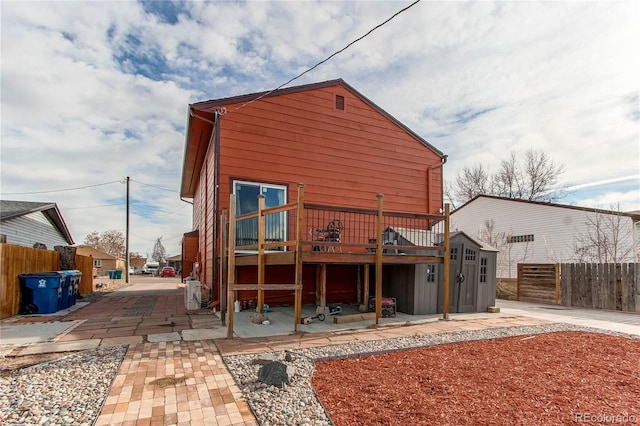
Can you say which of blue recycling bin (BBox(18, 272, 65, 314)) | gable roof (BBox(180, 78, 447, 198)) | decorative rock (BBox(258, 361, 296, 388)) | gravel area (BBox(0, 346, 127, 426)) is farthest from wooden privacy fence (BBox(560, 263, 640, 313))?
blue recycling bin (BBox(18, 272, 65, 314))

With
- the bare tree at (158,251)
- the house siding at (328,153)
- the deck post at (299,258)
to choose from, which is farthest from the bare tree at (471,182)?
the bare tree at (158,251)

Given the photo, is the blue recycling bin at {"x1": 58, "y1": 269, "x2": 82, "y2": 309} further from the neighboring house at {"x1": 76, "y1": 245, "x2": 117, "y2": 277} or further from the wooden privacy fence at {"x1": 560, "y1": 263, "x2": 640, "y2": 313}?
the neighboring house at {"x1": 76, "y1": 245, "x2": 117, "y2": 277}

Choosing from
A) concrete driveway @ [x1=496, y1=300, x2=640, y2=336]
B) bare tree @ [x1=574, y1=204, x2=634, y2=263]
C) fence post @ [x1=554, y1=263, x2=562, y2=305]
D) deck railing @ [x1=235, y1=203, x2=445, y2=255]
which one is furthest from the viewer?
bare tree @ [x1=574, y1=204, x2=634, y2=263]

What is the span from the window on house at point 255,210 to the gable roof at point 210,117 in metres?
1.65

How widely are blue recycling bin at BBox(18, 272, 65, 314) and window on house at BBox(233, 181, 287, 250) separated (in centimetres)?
382

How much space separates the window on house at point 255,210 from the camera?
766 centimetres

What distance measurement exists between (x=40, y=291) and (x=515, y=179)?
1037 inches

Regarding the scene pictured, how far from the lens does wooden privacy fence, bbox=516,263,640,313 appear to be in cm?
816

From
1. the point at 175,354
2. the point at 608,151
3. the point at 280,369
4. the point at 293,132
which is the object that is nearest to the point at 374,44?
the point at 293,132

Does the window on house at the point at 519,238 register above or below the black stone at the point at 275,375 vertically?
above

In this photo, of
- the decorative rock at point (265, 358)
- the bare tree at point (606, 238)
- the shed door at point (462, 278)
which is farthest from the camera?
the bare tree at point (606, 238)

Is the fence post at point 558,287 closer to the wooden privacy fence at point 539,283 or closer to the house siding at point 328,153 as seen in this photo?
the wooden privacy fence at point 539,283

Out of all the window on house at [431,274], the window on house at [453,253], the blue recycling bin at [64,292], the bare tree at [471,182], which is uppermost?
the bare tree at [471,182]

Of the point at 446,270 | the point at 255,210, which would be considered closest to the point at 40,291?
the point at 255,210
